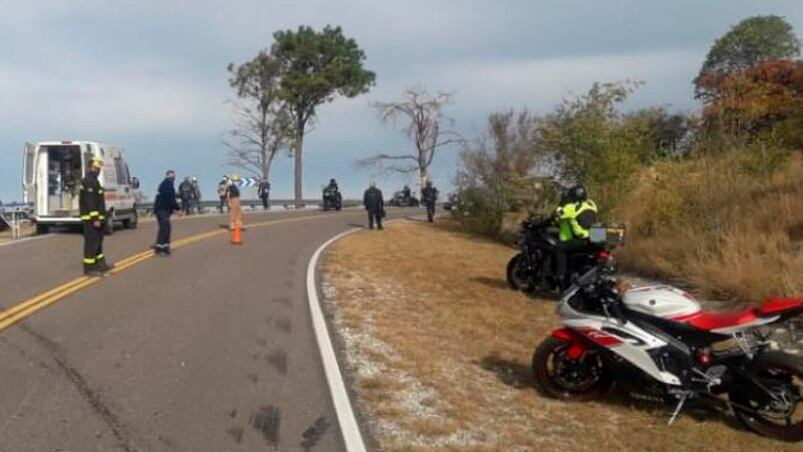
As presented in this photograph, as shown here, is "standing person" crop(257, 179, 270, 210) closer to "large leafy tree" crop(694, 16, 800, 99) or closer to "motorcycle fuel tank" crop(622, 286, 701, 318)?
"large leafy tree" crop(694, 16, 800, 99)

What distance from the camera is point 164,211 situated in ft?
65.0

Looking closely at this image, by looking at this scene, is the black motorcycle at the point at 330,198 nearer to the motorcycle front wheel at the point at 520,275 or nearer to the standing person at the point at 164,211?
the standing person at the point at 164,211

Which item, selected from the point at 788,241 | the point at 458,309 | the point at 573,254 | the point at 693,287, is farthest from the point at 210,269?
the point at 788,241

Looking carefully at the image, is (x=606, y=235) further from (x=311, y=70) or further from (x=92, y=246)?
(x=311, y=70)

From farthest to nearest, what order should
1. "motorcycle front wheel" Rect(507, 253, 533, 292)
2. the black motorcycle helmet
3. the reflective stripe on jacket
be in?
1. the reflective stripe on jacket
2. "motorcycle front wheel" Rect(507, 253, 533, 292)
3. the black motorcycle helmet

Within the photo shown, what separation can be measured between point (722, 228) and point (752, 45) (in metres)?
57.7

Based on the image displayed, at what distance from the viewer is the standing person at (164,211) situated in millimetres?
19156

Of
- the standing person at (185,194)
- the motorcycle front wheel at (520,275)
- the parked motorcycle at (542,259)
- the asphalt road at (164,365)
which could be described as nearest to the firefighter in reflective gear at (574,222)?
the parked motorcycle at (542,259)

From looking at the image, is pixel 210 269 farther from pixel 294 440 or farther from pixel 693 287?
pixel 294 440

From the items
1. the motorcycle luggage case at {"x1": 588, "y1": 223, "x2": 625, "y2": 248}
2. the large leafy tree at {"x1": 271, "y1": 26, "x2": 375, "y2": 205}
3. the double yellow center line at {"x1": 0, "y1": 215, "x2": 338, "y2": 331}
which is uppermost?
the large leafy tree at {"x1": 271, "y1": 26, "x2": 375, "y2": 205}

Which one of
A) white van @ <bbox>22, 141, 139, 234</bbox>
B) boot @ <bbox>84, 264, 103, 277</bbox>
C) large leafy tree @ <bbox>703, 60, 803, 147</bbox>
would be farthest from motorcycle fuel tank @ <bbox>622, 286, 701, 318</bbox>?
white van @ <bbox>22, 141, 139, 234</bbox>

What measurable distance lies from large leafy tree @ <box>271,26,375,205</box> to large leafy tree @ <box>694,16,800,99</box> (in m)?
26.1

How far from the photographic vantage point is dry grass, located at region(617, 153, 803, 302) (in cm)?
1329

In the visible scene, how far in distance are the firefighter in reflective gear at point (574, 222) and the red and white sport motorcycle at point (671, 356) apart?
5.58 m
